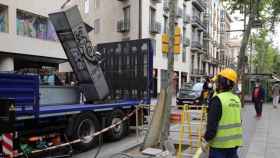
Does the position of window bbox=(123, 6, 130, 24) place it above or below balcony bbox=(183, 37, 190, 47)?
above

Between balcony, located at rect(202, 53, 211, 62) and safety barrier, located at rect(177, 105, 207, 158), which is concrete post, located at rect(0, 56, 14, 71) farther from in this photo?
balcony, located at rect(202, 53, 211, 62)

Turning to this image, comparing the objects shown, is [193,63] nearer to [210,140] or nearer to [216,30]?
[216,30]

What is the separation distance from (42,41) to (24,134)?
625 inches

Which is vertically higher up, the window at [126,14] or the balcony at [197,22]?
the balcony at [197,22]

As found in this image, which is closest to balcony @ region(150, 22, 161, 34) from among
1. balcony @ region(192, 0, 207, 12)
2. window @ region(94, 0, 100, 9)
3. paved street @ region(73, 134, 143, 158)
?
window @ region(94, 0, 100, 9)

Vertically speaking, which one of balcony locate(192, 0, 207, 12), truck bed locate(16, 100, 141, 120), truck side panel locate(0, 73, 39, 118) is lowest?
truck bed locate(16, 100, 141, 120)

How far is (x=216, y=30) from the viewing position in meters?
71.9

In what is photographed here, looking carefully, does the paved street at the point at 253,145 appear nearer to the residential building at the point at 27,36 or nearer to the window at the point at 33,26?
the residential building at the point at 27,36

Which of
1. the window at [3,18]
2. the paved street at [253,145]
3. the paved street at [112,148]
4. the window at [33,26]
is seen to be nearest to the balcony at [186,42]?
the window at [33,26]

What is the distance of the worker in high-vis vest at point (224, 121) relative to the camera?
14.3ft

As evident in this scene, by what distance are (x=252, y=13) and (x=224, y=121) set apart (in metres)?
20.5

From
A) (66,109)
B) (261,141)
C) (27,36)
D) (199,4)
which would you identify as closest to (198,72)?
(199,4)

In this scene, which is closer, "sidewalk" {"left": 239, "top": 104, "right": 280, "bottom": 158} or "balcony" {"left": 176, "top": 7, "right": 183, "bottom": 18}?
"sidewalk" {"left": 239, "top": 104, "right": 280, "bottom": 158}

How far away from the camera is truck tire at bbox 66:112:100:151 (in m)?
8.36
